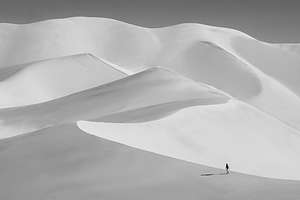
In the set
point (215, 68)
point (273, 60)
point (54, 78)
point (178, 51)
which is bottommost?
point (54, 78)

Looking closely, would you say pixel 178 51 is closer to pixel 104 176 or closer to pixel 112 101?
pixel 112 101

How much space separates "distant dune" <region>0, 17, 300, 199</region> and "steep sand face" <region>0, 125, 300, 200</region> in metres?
0.05

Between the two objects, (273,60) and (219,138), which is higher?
(273,60)

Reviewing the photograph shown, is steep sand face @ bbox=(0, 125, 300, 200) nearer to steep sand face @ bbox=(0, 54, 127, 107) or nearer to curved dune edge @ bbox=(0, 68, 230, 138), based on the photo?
curved dune edge @ bbox=(0, 68, 230, 138)

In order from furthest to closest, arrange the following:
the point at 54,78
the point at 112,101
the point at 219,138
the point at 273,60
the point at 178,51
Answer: the point at 178,51, the point at 273,60, the point at 54,78, the point at 112,101, the point at 219,138

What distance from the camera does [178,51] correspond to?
257 ft

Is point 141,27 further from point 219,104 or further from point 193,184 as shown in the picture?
point 193,184

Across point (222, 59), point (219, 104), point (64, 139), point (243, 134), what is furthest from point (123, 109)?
point (222, 59)

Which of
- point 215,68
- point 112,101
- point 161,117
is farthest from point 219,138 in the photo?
point 215,68

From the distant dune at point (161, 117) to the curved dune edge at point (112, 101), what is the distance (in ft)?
0.25

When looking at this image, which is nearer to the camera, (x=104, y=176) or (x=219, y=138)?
(x=104, y=176)

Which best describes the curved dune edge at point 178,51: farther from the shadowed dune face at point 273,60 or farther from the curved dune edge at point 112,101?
the curved dune edge at point 112,101

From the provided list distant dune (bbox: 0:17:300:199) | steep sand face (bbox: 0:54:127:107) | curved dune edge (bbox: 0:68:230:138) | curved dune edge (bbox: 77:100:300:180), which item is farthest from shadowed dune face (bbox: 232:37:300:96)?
curved dune edge (bbox: 77:100:300:180)

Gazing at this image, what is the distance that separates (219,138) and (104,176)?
7.13 metres
